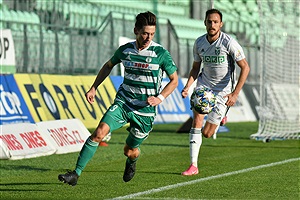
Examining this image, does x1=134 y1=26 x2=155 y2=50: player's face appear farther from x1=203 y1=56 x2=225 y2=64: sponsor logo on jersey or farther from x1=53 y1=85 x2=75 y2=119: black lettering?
x1=53 y1=85 x2=75 y2=119: black lettering

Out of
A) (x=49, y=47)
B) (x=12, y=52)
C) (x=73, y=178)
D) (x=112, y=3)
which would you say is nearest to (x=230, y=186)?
(x=73, y=178)

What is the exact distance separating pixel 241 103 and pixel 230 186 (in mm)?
15767

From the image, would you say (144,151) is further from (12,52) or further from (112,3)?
(112,3)

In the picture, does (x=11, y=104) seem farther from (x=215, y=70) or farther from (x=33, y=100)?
(x=215, y=70)

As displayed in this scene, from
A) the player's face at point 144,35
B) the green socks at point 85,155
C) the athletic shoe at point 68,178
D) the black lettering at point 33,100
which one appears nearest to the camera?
the athletic shoe at point 68,178

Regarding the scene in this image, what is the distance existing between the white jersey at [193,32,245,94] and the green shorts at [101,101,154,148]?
260 cm

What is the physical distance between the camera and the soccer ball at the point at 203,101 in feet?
36.0

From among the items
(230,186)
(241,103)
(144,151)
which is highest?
(230,186)

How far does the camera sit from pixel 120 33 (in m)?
24.1

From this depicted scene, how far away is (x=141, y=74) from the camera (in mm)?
8836

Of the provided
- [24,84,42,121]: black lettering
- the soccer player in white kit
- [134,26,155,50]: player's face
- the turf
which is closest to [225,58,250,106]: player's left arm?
the soccer player in white kit

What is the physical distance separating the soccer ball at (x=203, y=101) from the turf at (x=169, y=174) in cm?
84

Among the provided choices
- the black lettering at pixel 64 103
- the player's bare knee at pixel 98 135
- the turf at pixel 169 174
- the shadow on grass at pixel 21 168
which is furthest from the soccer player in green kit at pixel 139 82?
the black lettering at pixel 64 103

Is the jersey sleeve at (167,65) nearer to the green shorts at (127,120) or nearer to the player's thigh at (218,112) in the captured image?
the green shorts at (127,120)
